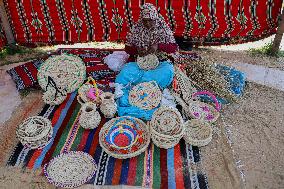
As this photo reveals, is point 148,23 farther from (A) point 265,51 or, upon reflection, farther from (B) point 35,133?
(A) point 265,51

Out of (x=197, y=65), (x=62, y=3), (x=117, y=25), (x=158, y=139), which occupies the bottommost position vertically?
(x=158, y=139)

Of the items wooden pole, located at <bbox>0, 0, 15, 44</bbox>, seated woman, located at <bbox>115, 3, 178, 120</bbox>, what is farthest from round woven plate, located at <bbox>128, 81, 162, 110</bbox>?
wooden pole, located at <bbox>0, 0, 15, 44</bbox>

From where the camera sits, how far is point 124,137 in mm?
3602

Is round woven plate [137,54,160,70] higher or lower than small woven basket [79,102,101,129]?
higher

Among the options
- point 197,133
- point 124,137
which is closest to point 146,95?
point 124,137

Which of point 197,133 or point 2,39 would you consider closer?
point 197,133

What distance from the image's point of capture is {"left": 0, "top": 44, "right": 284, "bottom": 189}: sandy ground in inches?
129

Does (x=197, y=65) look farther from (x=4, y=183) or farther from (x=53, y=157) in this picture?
(x=4, y=183)

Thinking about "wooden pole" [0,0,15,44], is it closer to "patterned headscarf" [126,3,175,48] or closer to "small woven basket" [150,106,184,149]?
"patterned headscarf" [126,3,175,48]

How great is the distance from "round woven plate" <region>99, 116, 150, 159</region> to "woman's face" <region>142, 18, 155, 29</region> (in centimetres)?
→ 118

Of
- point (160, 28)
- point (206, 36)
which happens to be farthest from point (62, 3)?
point (206, 36)

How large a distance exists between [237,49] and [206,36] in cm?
55

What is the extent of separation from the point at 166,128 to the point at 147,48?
1.22 metres

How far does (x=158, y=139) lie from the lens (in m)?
3.44
